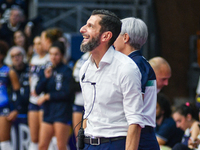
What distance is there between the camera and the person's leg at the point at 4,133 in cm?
611

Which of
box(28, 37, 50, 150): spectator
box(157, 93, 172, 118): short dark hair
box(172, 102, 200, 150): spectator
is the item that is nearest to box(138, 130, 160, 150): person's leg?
box(172, 102, 200, 150): spectator

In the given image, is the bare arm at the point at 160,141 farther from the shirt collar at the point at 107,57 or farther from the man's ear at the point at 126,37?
the shirt collar at the point at 107,57

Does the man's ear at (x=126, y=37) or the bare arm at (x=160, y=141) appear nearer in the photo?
the man's ear at (x=126, y=37)

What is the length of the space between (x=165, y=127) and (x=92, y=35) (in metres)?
2.53

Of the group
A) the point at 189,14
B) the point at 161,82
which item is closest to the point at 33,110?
the point at 161,82

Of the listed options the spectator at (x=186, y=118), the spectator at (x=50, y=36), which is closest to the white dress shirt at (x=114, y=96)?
the spectator at (x=186, y=118)

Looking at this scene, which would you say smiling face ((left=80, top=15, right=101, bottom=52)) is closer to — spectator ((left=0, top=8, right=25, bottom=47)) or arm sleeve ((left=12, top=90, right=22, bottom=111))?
arm sleeve ((left=12, top=90, right=22, bottom=111))

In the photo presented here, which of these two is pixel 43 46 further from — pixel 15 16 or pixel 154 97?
pixel 154 97

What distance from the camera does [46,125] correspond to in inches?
215

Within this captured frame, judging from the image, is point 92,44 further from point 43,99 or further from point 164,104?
point 43,99

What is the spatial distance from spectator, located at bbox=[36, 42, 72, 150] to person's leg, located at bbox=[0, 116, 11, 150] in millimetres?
899

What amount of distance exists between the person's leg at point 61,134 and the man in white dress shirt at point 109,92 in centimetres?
284

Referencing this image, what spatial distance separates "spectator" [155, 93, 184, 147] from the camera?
4.75 meters

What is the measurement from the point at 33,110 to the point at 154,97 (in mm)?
3495
